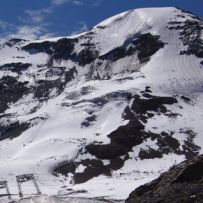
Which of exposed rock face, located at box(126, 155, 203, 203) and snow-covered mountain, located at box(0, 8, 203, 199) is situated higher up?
snow-covered mountain, located at box(0, 8, 203, 199)

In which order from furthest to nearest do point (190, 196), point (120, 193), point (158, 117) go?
point (158, 117)
point (120, 193)
point (190, 196)

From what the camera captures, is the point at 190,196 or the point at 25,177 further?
the point at 25,177

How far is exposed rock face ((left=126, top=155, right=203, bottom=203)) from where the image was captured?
17.7m

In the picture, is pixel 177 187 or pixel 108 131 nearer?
pixel 177 187

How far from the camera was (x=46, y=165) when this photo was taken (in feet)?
412

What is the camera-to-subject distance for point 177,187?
61.9 feet

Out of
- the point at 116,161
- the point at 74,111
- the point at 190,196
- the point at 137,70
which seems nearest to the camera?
the point at 190,196

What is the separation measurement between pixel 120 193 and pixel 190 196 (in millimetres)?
75192

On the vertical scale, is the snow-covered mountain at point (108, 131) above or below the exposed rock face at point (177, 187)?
above

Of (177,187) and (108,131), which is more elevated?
(108,131)

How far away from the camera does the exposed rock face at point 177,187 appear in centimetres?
1766

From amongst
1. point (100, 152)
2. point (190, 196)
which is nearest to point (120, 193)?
point (100, 152)

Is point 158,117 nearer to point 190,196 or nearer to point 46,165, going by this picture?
point 46,165

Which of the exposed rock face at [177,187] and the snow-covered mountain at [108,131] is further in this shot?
the snow-covered mountain at [108,131]
